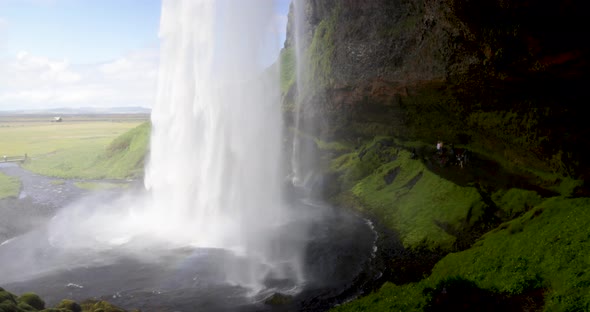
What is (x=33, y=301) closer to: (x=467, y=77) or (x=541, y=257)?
(x=541, y=257)

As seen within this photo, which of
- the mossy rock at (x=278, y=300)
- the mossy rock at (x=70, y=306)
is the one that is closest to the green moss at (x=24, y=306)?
the mossy rock at (x=70, y=306)

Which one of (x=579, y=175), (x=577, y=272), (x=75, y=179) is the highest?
(x=579, y=175)

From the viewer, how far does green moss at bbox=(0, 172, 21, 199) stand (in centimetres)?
5784

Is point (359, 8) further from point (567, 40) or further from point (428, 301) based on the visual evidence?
point (428, 301)

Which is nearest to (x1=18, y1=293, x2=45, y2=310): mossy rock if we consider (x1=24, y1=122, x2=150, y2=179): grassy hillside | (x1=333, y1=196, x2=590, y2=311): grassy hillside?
(x1=333, y1=196, x2=590, y2=311): grassy hillside

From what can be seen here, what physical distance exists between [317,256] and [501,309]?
16.5m

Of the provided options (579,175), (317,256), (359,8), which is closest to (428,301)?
(317,256)

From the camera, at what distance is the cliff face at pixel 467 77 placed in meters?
33.4

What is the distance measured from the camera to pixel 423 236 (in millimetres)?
33844

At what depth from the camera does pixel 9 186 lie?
2502 inches

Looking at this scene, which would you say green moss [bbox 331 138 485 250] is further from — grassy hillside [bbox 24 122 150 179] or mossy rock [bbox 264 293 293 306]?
grassy hillside [bbox 24 122 150 179]

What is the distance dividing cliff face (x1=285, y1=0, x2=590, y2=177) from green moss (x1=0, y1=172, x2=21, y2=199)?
47699mm

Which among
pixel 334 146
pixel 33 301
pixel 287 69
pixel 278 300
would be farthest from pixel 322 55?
pixel 33 301

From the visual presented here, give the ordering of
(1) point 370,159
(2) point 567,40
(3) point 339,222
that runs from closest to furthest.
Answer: (2) point 567,40
(3) point 339,222
(1) point 370,159
